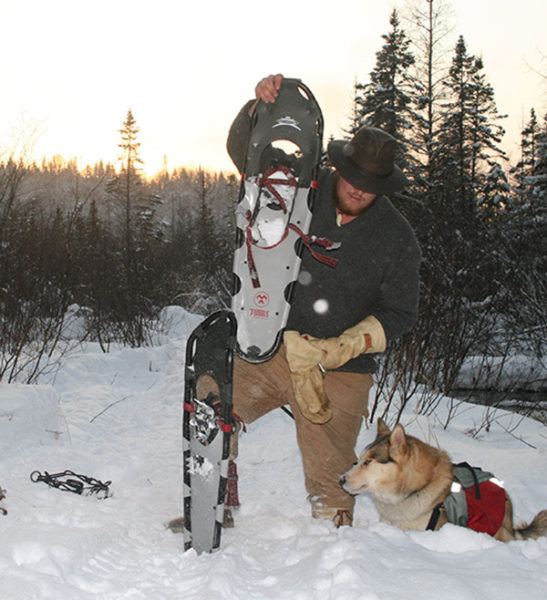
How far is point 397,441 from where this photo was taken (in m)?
2.85

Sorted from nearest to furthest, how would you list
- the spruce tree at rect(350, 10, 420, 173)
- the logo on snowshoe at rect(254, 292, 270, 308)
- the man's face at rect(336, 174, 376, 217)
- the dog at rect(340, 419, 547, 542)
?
the dog at rect(340, 419, 547, 542) → the man's face at rect(336, 174, 376, 217) → the logo on snowshoe at rect(254, 292, 270, 308) → the spruce tree at rect(350, 10, 420, 173)

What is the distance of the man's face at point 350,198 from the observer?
115 inches

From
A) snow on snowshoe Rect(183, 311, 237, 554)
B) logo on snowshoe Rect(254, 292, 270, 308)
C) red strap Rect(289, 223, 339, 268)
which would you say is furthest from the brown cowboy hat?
snow on snowshoe Rect(183, 311, 237, 554)

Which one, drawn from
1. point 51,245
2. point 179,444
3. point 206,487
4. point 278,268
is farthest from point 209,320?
point 51,245

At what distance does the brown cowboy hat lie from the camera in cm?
273

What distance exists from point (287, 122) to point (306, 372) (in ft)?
6.04

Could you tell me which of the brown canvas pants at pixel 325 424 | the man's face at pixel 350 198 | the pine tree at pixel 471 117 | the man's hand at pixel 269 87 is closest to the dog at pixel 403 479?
the brown canvas pants at pixel 325 424

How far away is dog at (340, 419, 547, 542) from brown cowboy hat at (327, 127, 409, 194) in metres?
1.41

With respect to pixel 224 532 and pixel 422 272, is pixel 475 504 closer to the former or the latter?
pixel 224 532

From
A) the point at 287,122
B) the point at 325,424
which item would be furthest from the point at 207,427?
the point at 287,122

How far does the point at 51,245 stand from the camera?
570cm

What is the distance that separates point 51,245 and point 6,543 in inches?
162

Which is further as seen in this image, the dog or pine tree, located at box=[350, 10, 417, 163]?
pine tree, located at box=[350, 10, 417, 163]

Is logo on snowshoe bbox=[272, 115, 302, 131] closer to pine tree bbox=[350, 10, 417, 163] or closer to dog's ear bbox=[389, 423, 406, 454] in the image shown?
dog's ear bbox=[389, 423, 406, 454]
